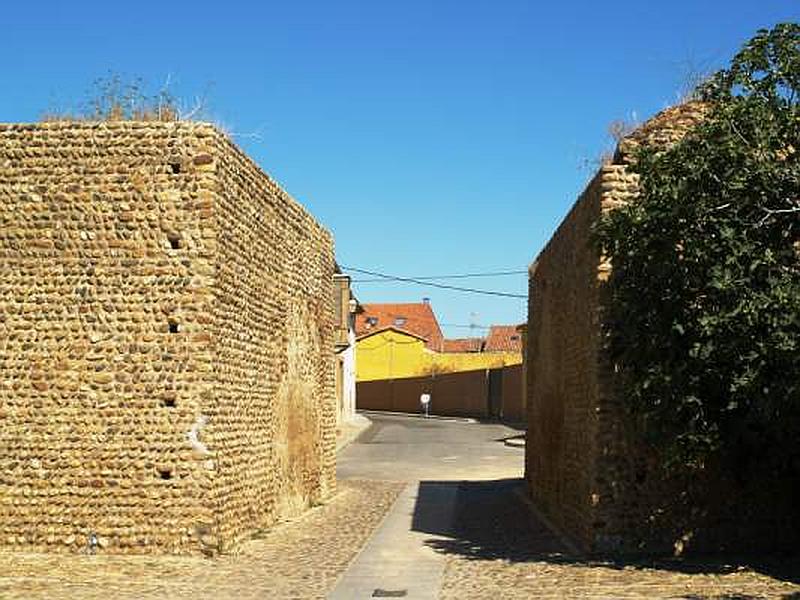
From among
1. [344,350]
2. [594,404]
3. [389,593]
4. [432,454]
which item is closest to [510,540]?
[594,404]

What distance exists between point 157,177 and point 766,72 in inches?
277

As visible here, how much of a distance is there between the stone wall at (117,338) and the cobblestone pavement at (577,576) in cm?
309

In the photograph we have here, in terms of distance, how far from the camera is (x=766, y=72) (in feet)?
36.6

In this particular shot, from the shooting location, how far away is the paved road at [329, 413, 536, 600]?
447 inches

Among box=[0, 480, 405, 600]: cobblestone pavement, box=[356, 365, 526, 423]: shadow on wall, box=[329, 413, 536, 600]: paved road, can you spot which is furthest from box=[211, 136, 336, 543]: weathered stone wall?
box=[356, 365, 526, 423]: shadow on wall

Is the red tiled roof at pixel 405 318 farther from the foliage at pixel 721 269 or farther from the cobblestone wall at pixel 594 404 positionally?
the foliage at pixel 721 269

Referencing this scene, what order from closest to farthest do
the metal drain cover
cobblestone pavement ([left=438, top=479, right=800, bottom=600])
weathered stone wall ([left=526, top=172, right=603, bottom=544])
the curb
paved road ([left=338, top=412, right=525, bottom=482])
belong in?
1. cobblestone pavement ([left=438, top=479, right=800, bottom=600])
2. the metal drain cover
3. weathered stone wall ([left=526, top=172, right=603, bottom=544])
4. paved road ([left=338, top=412, right=525, bottom=482])
5. the curb

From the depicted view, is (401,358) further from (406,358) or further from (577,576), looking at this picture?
(577,576)

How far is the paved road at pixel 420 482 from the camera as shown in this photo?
37.2 ft

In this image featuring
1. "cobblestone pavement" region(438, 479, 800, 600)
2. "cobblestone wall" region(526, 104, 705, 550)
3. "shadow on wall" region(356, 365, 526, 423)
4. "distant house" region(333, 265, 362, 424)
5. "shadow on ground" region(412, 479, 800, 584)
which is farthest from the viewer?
"shadow on wall" region(356, 365, 526, 423)

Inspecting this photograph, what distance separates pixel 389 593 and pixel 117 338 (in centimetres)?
465

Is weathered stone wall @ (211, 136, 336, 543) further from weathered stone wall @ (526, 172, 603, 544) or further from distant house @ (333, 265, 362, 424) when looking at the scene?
distant house @ (333, 265, 362, 424)

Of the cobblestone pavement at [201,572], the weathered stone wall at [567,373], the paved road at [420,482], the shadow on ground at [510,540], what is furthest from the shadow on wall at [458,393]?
the cobblestone pavement at [201,572]

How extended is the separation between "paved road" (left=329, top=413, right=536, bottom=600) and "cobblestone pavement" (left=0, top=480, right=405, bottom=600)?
393 mm
